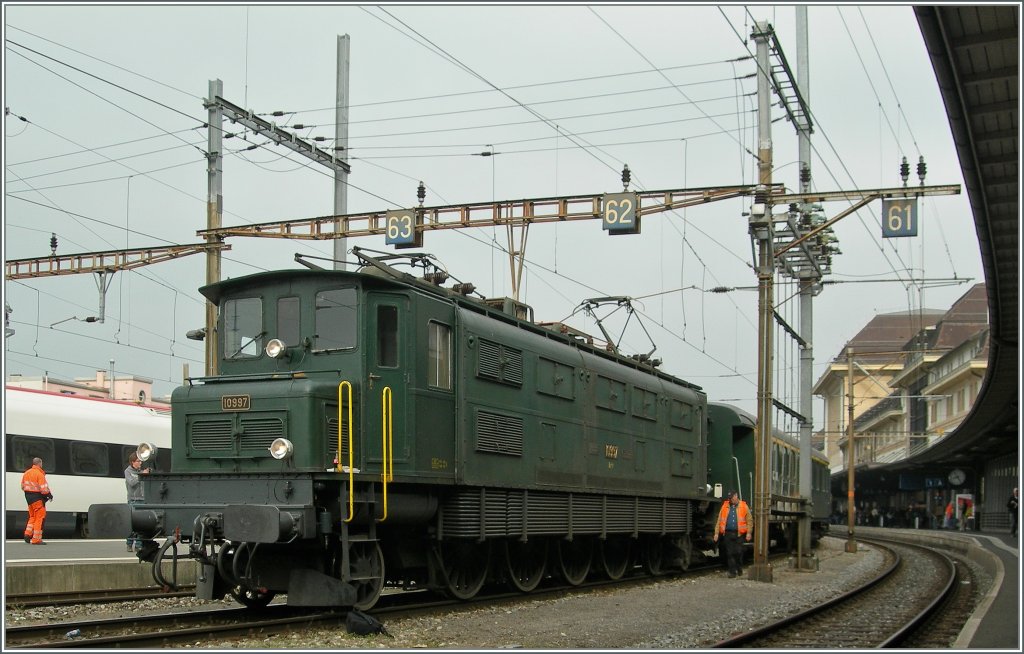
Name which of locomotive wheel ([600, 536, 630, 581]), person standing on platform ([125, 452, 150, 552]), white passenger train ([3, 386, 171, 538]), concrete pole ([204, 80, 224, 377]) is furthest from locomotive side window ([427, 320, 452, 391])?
white passenger train ([3, 386, 171, 538])

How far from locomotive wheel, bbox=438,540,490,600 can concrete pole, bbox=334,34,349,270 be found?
9.58 meters

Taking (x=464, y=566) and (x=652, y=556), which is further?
(x=652, y=556)

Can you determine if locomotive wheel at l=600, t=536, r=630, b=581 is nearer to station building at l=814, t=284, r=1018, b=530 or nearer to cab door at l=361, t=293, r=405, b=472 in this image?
cab door at l=361, t=293, r=405, b=472

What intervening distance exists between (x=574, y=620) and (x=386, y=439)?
3.22m

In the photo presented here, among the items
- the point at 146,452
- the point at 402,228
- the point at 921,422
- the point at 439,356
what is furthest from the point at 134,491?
the point at 921,422

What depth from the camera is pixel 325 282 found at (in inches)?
524

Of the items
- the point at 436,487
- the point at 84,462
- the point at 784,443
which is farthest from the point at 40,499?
the point at 784,443

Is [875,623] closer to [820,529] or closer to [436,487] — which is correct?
[436,487]

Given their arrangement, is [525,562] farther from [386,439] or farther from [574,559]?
[386,439]

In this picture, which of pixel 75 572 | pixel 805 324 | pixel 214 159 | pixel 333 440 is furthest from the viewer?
pixel 805 324

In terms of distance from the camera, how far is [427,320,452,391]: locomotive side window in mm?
13781

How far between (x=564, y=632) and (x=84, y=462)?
17014 millimetres

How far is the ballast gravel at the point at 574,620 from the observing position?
448 inches

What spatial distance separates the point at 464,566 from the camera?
15.3 meters
